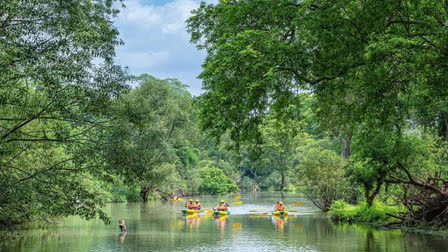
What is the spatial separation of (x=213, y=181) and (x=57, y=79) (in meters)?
54.0

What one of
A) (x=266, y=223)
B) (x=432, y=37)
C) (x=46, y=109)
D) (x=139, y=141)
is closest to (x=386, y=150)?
(x=266, y=223)

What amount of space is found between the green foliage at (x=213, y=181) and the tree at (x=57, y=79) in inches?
1940

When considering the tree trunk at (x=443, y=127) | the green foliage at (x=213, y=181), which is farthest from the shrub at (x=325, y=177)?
the green foliage at (x=213, y=181)

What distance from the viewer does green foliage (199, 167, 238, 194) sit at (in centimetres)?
6176

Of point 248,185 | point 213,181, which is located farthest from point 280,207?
point 248,185

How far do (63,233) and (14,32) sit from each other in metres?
12.5

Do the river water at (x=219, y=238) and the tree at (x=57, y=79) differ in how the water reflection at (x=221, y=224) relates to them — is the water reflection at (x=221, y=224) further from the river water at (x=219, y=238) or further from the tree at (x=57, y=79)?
the tree at (x=57, y=79)

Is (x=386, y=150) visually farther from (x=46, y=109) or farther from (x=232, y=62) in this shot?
(x=46, y=109)

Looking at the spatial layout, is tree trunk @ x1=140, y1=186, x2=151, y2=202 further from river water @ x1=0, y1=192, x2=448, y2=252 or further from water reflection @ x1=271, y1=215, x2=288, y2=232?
river water @ x1=0, y1=192, x2=448, y2=252

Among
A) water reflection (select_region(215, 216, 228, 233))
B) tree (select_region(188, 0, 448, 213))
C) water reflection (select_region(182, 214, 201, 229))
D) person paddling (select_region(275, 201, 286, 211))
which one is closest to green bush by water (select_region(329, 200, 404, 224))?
person paddling (select_region(275, 201, 286, 211))

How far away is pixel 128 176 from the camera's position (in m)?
11.1

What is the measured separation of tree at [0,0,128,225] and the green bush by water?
49.2 feet

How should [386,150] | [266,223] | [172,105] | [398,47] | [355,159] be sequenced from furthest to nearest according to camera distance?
[172,105] → [266,223] → [355,159] → [386,150] → [398,47]

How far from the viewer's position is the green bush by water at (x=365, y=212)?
21453 millimetres
